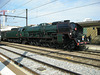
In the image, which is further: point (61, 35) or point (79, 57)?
point (61, 35)

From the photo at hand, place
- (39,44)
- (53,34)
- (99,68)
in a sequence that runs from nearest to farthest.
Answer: (99,68), (53,34), (39,44)

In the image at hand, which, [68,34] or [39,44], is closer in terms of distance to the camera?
[68,34]

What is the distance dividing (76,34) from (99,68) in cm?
611

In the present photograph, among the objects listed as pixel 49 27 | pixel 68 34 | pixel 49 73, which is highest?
pixel 49 27

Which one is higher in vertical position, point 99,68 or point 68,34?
point 68,34

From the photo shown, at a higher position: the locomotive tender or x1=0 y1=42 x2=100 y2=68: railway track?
the locomotive tender

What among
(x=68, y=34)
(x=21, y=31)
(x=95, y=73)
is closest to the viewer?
(x=95, y=73)

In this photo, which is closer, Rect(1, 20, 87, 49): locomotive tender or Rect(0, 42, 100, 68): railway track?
Rect(0, 42, 100, 68): railway track

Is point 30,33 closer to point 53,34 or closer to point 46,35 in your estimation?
point 46,35

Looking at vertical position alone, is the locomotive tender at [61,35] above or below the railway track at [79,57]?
above

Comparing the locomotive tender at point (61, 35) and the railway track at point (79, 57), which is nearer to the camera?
the railway track at point (79, 57)

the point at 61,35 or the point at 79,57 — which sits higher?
the point at 61,35

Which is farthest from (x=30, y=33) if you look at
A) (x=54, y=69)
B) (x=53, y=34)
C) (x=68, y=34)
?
(x=54, y=69)

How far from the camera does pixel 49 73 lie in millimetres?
4570
